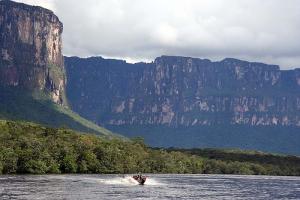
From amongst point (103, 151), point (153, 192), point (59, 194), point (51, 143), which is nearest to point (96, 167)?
point (103, 151)

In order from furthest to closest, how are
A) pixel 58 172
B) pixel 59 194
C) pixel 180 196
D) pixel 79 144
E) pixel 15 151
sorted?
1. pixel 79 144
2. pixel 58 172
3. pixel 15 151
4. pixel 180 196
5. pixel 59 194

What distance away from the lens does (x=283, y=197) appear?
120 meters

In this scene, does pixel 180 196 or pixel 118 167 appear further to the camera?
pixel 118 167

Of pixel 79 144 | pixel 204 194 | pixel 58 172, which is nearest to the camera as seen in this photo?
pixel 204 194

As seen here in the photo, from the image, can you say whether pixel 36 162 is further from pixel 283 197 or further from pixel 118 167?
pixel 283 197

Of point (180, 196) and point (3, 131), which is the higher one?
point (3, 131)

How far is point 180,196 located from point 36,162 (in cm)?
6233

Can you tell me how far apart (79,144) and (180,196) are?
79.9m

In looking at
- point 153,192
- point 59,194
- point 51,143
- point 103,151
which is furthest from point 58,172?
point 59,194

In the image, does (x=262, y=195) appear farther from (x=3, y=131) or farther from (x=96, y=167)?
(x=3, y=131)

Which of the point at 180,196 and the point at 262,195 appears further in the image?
the point at 262,195

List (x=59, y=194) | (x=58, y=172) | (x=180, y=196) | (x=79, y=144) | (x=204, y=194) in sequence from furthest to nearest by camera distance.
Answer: (x=79, y=144) → (x=58, y=172) → (x=204, y=194) → (x=180, y=196) → (x=59, y=194)

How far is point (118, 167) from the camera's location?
197250 millimetres

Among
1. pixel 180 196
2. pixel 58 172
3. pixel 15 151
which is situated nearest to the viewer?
pixel 180 196
